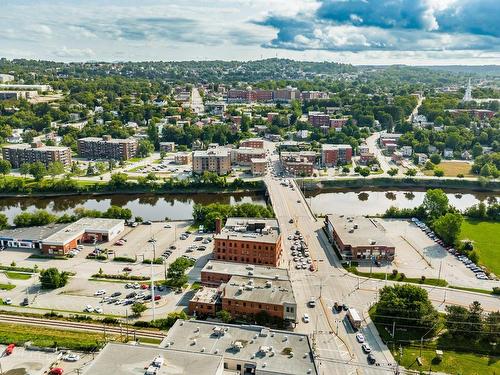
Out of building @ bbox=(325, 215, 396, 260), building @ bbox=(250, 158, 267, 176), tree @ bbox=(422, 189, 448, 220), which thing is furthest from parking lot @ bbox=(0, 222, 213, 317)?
tree @ bbox=(422, 189, 448, 220)

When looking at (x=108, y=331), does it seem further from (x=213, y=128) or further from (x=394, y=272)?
(x=213, y=128)

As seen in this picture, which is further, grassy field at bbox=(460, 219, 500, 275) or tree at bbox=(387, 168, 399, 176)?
tree at bbox=(387, 168, 399, 176)

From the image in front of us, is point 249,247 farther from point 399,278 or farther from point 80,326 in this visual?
point 80,326

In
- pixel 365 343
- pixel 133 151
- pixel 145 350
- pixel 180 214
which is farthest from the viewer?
pixel 133 151

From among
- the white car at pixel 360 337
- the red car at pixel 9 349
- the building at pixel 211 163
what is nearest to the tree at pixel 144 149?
the building at pixel 211 163

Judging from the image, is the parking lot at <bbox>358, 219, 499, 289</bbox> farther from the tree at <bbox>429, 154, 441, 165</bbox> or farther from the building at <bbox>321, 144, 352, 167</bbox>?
the tree at <bbox>429, 154, 441, 165</bbox>

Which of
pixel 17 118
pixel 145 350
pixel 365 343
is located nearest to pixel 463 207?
pixel 365 343
